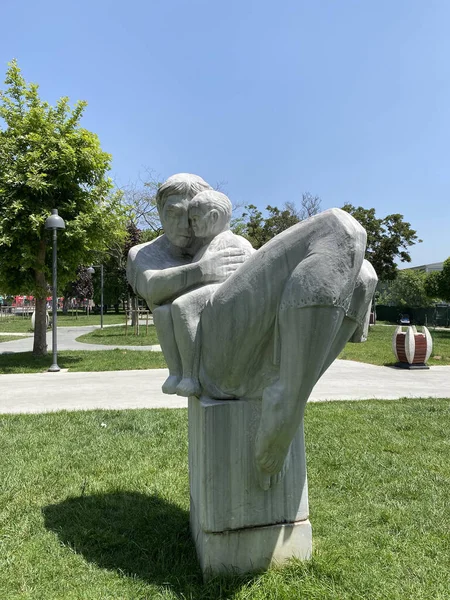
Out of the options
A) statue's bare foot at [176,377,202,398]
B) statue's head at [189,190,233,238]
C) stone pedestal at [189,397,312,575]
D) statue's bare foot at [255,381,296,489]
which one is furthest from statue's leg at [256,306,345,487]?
statue's head at [189,190,233,238]

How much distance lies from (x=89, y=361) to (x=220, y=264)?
9.46 metres

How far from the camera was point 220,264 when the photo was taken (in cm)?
214

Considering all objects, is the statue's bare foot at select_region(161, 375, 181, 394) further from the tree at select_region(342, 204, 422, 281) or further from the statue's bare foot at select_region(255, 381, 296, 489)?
the tree at select_region(342, 204, 422, 281)

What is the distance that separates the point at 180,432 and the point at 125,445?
68 cm

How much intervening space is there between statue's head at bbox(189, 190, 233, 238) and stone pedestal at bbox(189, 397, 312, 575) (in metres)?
0.84

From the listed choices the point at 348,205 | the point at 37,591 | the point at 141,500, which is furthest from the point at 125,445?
the point at 348,205

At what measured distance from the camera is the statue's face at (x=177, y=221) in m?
2.21

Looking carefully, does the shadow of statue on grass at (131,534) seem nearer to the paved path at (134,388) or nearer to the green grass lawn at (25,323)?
the paved path at (134,388)

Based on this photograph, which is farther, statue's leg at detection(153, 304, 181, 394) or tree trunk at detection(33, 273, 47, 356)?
tree trunk at detection(33, 273, 47, 356)

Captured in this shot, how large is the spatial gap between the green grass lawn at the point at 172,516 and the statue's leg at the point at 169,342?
36.5 inches

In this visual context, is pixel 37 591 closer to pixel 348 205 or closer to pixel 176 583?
pixel 176 583

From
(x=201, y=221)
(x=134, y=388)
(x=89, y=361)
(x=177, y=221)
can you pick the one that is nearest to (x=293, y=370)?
(x=201, y=221)

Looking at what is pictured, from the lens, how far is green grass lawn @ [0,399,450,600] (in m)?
2.05

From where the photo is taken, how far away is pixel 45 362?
1057 centimetres
